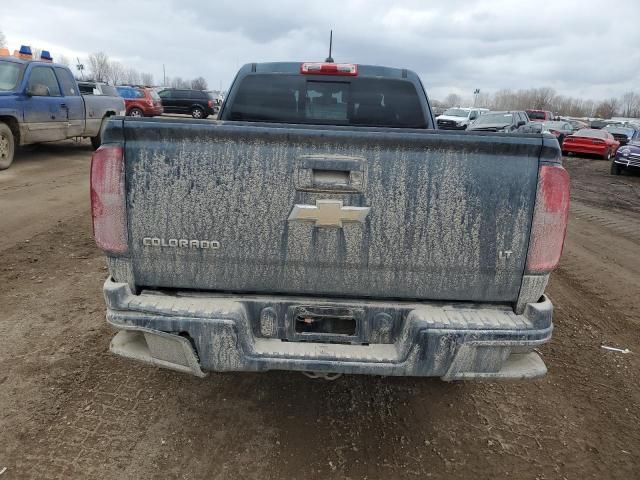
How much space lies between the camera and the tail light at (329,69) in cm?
368

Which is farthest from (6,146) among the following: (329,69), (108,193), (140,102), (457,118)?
(457,118)

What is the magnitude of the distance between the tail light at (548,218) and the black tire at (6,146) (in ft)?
34.6

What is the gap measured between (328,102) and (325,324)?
2233 mm

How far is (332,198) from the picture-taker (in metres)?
2.21

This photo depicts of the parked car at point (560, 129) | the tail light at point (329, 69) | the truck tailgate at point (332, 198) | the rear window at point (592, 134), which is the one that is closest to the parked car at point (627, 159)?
the rear window at point (592, 134)

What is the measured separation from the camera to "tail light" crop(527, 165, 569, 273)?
2.19 metres

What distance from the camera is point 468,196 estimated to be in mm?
2211

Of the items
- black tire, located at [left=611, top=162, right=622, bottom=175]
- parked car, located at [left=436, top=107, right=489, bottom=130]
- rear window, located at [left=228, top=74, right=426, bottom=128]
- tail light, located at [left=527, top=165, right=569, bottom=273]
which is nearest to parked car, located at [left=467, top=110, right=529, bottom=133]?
black tire, located at [left=611, top=162, right=622, bottom=175]

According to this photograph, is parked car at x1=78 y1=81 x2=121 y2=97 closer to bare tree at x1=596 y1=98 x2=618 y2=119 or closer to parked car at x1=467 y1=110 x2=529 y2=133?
parked car at x1=467 y1=110 x2=529 y2=133

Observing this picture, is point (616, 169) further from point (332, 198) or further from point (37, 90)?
point (332, 198)

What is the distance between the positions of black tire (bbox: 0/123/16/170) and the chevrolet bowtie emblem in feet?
32.3

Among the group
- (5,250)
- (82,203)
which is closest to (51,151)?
(82,203)

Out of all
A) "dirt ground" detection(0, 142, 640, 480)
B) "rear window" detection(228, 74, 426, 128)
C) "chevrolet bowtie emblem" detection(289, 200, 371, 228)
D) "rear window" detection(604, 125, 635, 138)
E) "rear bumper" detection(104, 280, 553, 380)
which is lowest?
"dirt ground" detection(0, 142, 640, 480)

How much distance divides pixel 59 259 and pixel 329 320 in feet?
13.5
